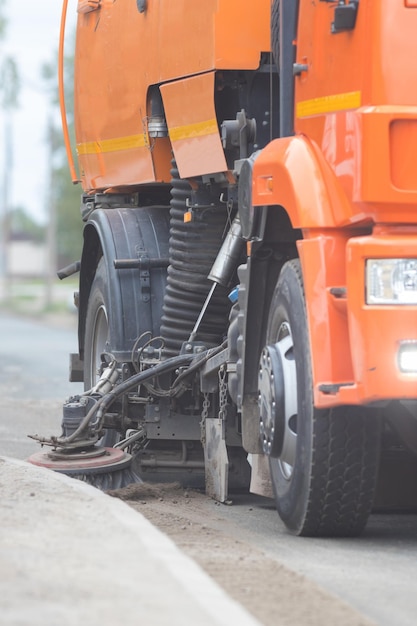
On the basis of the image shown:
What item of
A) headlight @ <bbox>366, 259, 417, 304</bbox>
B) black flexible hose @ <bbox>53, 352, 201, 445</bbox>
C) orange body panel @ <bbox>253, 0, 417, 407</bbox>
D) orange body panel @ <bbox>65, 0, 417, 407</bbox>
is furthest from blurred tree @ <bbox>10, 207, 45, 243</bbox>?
headlight @ <bbox>366, 259, 417, 304</bbox>

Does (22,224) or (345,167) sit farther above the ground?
(345,167)

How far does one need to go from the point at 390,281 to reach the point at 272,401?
1.02 metres

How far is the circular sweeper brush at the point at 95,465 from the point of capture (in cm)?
795

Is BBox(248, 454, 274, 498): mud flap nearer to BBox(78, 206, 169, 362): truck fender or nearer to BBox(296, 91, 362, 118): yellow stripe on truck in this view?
BBox(78, 206, 169, 362): truck fender

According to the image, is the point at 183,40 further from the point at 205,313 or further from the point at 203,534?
the point at 203,534

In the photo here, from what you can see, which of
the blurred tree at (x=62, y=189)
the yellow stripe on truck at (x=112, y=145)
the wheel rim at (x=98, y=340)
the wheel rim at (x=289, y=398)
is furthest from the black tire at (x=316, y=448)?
the blurred tree at (x=62, y=189)

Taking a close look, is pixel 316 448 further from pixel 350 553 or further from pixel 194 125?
pixel 194 125

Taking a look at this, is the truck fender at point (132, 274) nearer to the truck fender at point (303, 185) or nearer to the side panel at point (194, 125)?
the side panel at point (194, 125)

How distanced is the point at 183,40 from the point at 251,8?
2.00 feet

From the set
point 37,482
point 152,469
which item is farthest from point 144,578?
point 152,469

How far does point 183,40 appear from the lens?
7824 mm

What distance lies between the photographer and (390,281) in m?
5.64

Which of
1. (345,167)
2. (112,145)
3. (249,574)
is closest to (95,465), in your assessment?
(112,145)

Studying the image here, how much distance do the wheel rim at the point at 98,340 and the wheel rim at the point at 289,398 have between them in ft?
10.3
